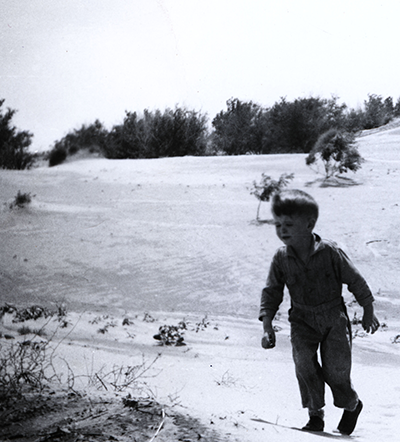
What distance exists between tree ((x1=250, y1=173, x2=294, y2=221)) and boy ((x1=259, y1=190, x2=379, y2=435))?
2.73 meters

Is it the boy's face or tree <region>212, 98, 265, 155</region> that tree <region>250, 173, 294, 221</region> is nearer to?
tree <region>212, 98, 265, 155</region>

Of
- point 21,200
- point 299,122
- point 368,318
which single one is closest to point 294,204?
point 368,318

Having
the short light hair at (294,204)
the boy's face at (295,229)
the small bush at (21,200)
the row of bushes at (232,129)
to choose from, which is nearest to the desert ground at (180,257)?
the small bush at (21,200)

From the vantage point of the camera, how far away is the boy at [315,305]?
2635 millimetres

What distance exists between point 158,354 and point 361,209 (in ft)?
8.40

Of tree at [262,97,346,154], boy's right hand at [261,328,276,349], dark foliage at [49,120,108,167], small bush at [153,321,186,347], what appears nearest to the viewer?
boy's right hand at [261,328,276,349]

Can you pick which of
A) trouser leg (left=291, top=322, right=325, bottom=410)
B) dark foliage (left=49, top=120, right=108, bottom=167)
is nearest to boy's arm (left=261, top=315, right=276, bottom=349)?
trouser leg (left=291, top=322, right=325, bottom=410)

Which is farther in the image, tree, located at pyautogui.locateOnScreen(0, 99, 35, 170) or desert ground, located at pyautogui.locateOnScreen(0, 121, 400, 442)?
tree, located at pyautogui.locateOnScreen(0, 99, 35, 170)

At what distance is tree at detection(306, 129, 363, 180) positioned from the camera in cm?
538

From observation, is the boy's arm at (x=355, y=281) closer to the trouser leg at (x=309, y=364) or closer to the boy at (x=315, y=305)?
the boy at (x=315, y=305)

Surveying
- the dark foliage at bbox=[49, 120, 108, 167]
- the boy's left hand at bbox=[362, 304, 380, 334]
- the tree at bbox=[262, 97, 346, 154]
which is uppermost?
the tree at bbox=[262, 97, 346, 154]

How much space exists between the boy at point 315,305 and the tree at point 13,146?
360 cm

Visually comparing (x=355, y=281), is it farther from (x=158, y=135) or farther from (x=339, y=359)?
(x=158, y=135)

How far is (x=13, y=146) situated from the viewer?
17.9ft
